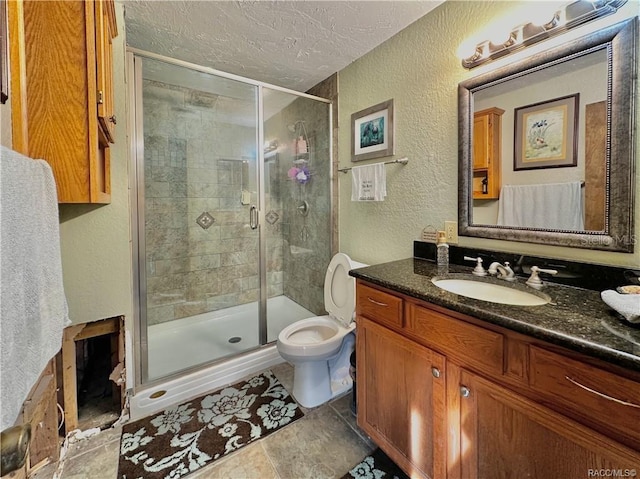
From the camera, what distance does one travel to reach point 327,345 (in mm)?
1649

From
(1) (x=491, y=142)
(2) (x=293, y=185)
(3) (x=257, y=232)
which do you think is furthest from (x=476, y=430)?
(2) (x=293, y=185)

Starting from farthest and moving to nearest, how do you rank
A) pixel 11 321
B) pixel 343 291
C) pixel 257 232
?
pixel 257 232 → pixel 343 291 → pixel 11 321

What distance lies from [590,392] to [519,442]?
274mm

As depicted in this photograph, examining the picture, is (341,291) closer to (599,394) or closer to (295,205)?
(295,205)

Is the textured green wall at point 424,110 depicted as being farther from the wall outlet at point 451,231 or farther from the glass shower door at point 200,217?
the glass shower door at point 200,217

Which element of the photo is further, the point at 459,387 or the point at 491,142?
the point at 491,142

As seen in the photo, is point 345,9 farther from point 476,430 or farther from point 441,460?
point 441,460

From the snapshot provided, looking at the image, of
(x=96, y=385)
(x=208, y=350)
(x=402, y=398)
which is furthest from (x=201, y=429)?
(x=402, y=398)

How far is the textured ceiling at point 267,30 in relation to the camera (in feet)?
5.08

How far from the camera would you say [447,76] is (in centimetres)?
155

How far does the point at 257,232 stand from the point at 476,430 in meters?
1.89

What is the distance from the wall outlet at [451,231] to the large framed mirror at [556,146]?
0.07 metres

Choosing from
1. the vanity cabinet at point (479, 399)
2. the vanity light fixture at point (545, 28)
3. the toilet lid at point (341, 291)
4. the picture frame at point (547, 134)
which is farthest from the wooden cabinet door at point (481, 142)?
the toilet lid at point (341, 291)
